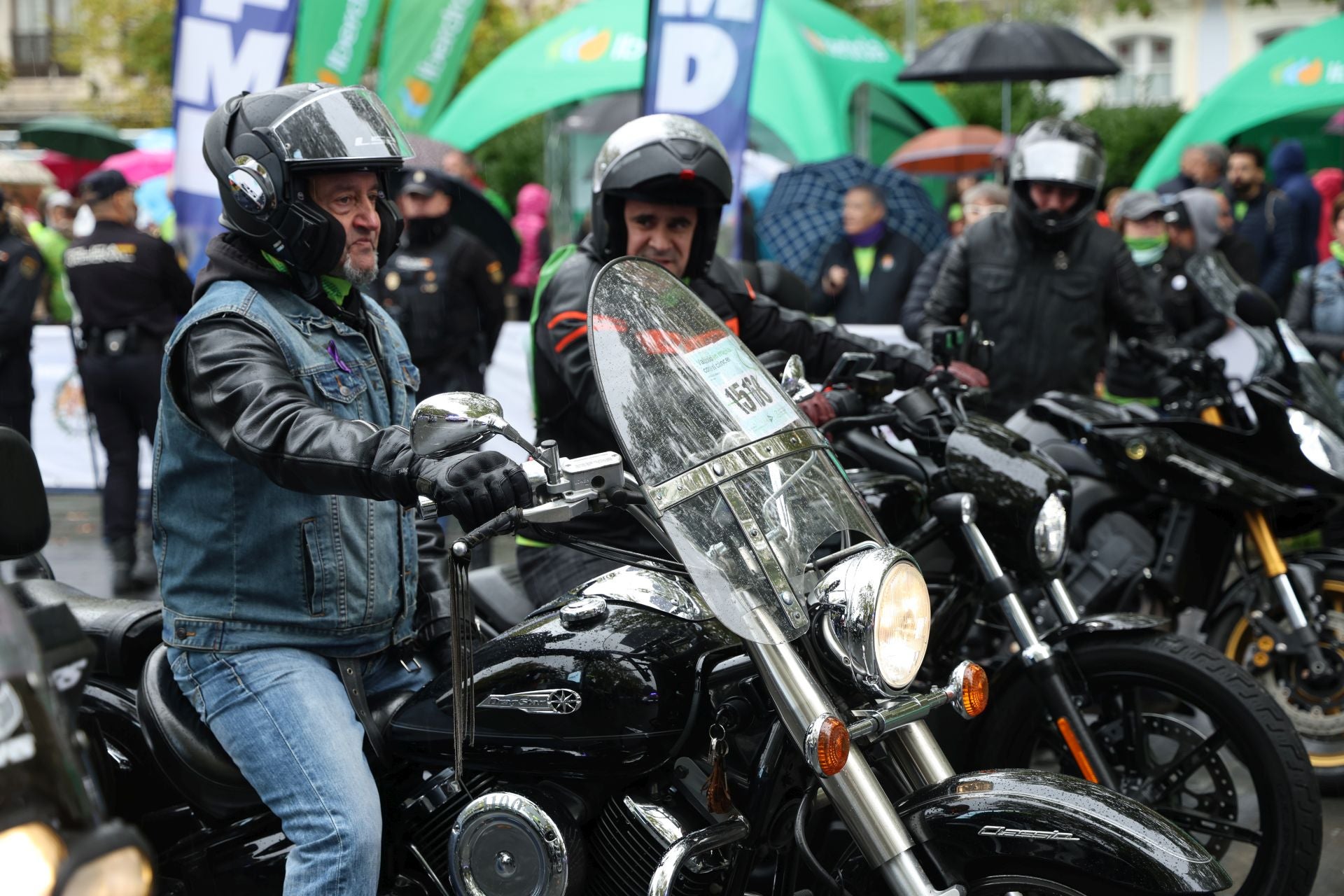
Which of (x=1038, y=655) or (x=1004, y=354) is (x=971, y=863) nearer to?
(x=1038, y=655)

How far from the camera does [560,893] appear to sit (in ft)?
8.72

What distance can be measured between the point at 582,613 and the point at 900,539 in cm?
118

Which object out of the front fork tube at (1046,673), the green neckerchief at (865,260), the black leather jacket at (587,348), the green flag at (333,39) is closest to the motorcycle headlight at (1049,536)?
the front fork tube at (1046,673)

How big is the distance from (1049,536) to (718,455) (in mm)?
1246

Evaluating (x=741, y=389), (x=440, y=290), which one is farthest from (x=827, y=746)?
(x=440, y=290)

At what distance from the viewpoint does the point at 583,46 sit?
17.3 metres

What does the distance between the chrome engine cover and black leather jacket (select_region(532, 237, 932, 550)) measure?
3.55ft

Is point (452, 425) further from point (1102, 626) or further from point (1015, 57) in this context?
point (1015, 57)

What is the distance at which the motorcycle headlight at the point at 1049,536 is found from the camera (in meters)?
3.47

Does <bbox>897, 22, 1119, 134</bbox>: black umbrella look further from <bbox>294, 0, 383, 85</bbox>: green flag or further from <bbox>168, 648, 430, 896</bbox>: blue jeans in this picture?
<bbox>168, 648, 430, 896</bbox>: blue jeans

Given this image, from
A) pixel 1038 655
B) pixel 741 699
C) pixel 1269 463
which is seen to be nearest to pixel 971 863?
pixel 741 699

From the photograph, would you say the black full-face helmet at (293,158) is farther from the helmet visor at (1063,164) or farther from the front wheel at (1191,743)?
the helmet visor at (1063,164)

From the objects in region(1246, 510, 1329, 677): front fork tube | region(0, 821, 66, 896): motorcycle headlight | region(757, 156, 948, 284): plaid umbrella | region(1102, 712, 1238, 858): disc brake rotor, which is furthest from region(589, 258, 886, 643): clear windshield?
region(757, 156, 948, 284): plaid umbrella

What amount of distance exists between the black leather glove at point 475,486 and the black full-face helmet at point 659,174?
1.68 meters
